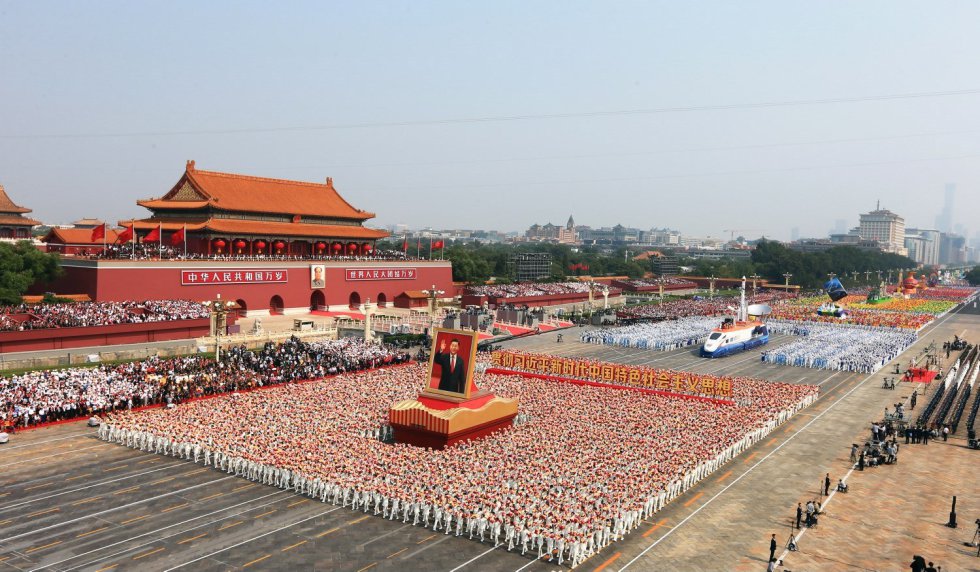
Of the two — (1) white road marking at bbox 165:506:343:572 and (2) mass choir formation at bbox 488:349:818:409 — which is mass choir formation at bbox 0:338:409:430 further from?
(1) white road marking at bbox 165:506:343:572

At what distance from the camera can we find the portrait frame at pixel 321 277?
66.6 m

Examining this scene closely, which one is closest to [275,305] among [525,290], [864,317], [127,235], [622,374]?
[127,235]

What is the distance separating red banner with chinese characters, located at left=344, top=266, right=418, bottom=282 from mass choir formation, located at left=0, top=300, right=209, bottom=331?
64.5 feet

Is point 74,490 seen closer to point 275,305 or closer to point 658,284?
point 275,305

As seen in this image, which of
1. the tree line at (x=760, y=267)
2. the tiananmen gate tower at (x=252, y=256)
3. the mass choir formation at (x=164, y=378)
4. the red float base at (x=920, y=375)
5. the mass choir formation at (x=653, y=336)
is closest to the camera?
the mass choir formation at (x=164, y=378)

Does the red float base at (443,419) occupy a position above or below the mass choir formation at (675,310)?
below

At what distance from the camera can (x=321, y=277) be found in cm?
6731

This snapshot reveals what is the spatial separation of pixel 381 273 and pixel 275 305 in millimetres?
12861

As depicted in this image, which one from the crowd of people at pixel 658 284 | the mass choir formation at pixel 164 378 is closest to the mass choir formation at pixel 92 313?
the mass choir formation at pixel 164 378

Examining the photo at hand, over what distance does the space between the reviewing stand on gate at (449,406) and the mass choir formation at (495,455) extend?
92cm

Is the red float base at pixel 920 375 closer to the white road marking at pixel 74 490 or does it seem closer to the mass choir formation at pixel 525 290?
the mass choir formation at pixel 525 290

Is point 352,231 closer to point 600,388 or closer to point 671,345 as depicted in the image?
point 671,345

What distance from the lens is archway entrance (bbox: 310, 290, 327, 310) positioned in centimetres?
6800

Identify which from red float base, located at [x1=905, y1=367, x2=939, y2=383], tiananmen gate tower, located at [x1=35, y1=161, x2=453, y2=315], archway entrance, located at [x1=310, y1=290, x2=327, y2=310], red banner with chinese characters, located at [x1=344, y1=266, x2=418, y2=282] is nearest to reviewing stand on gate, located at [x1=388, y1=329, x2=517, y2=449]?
red float base, located at [x1=905, y1=367, x2=939, y2=383]
